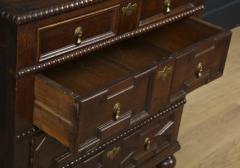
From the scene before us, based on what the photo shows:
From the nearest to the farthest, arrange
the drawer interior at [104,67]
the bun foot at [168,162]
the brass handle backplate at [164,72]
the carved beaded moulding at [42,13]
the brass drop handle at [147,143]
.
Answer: the carved beaded moulding at [42,13]
the drawer interior at [104,67]
the brass handle backplate at [164,72]
the brass drop handle at [147,143]
the bun foot at [168,162]

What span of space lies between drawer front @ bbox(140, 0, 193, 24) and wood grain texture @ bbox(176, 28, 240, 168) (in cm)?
63

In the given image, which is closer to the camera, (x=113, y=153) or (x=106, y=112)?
(x=106, y=112)

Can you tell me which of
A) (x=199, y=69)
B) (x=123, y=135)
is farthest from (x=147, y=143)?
(x=199, y=69)

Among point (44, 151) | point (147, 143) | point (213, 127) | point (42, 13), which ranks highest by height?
point (42, 13)

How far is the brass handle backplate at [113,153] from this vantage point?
158cm

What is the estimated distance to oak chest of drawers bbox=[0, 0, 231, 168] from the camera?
1.23 meters

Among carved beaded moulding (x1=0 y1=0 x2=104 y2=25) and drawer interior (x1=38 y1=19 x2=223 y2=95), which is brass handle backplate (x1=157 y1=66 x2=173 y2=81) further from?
carved beaded moulding (x1=0 y1=0 x2=104 y2=25)

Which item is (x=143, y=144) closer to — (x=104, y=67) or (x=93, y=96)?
(x=104, y=67)

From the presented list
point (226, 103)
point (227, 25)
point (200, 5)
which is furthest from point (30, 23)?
point (227, 25)

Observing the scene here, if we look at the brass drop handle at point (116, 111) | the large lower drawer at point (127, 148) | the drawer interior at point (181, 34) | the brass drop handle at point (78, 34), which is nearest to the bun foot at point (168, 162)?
the large lower drawer at point (127, 148)

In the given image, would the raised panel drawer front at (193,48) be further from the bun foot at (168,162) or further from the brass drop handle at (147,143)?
the bun foot at (168,162)

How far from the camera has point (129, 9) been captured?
1434 millimetres

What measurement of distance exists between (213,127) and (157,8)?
0.84m

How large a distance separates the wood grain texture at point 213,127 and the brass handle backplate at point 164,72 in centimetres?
64
